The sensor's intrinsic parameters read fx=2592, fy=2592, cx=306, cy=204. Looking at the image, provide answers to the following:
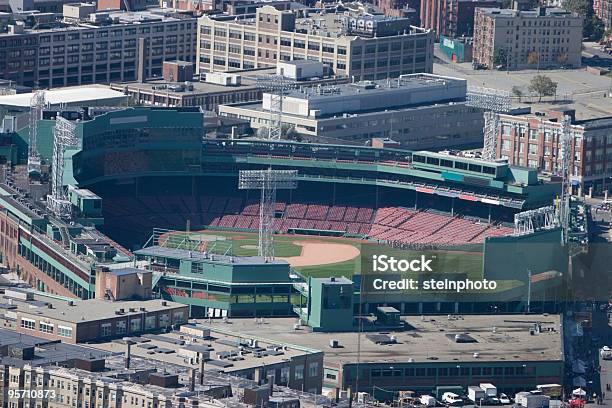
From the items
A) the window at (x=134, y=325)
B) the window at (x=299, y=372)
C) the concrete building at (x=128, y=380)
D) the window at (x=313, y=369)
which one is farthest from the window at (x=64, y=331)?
the window at (x=313, y=369)

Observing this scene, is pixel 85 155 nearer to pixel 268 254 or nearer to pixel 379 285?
pixel 268 254

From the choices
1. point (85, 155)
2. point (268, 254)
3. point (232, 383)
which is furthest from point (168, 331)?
point (85, 155)

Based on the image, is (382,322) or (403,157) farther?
(403,157)

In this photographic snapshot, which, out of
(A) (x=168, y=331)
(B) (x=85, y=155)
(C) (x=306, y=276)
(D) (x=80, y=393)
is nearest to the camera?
(D) (x=80, y=393)

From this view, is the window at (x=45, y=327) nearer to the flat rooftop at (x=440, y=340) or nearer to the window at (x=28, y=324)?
the window at (x=28, y=324)

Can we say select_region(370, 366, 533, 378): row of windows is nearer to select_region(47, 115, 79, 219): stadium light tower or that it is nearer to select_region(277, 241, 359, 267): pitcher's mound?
select_region(277, 241, 359, 267): pitcher's mound

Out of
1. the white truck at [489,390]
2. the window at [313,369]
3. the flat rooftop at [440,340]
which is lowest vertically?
the white truck at [489,390]

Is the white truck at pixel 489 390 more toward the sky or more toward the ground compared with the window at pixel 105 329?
more toward the ground
